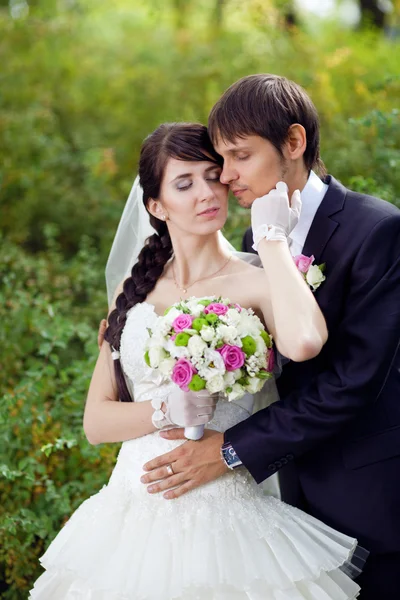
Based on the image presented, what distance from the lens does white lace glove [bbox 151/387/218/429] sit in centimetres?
Result: 255

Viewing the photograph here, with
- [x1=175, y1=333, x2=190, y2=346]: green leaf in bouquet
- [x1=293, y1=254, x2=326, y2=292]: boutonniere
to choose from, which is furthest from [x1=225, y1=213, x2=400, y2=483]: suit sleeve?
[x1=175, y1=333, x2=190, y2=346]: green leaf in bouquet

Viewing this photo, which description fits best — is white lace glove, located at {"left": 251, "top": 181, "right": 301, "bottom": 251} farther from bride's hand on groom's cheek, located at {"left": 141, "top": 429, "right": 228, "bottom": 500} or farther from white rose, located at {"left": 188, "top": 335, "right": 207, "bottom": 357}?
bride's hand on groom's cheek, located at {"left": 141, "top": 429, "right": 228, "bottom": 500}

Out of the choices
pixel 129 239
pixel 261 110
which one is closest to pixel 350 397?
pixel 261 110

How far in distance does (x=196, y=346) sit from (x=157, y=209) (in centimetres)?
84

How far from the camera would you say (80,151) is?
26.3 ft

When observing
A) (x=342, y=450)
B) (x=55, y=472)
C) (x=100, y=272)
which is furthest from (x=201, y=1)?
(x=342, y=450)

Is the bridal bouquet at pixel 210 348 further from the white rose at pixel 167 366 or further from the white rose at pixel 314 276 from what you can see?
the white rose at pixel 314 276

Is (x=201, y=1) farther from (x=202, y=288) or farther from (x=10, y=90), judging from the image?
(x=202, y=288)

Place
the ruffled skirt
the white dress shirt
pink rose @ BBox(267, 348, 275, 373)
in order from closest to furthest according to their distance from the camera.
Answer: the ruffled skirt
pink rose @ BBox(267, 348, 275, 373)
the white dress shirt

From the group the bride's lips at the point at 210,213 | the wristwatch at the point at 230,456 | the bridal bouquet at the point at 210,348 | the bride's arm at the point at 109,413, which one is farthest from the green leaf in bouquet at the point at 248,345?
the bride's lips at the point at 210,213

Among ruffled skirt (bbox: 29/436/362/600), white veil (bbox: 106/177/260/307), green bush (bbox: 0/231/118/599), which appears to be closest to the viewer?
ruffled skirt (bbox: 29/436/362/600)

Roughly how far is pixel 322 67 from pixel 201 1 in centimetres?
434

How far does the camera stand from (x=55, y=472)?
4.11m

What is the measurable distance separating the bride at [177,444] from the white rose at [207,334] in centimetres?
20
